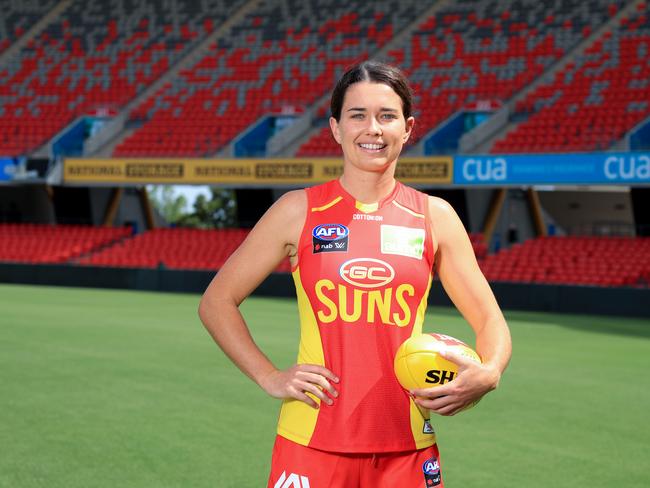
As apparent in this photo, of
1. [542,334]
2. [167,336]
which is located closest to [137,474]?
[167,336]

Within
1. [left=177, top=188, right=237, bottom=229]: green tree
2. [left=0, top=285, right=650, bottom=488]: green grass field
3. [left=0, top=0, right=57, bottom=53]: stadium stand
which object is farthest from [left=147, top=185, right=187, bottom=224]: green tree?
[left=0, top=285, right=650, bottom=488]: green grass field

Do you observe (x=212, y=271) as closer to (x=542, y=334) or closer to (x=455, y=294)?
(x=542, y=334)

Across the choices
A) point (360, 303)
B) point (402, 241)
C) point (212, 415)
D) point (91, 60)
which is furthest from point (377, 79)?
point (91, 60)

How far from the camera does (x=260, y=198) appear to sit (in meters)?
31.2

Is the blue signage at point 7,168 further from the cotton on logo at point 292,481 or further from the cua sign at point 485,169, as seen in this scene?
the cotton on logo at point 292,481

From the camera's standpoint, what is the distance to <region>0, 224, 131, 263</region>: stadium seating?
1131 inches

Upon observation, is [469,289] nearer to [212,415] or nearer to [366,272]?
[366,272]

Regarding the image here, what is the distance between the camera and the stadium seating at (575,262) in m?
21.4

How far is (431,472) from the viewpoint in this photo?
9.12 feet

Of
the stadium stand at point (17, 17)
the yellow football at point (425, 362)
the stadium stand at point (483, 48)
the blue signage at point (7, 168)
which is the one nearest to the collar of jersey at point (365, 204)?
the yellow football at point (425, 362)

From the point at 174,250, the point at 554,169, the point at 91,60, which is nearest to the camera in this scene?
the point at 554,169

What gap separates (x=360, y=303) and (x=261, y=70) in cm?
Answer: 3142

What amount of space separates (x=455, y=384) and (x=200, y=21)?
36.3 metres

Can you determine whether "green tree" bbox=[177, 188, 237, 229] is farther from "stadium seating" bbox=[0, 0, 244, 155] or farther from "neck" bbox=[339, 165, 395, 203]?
"neck" bbox=[339, 165, 395, 203]
